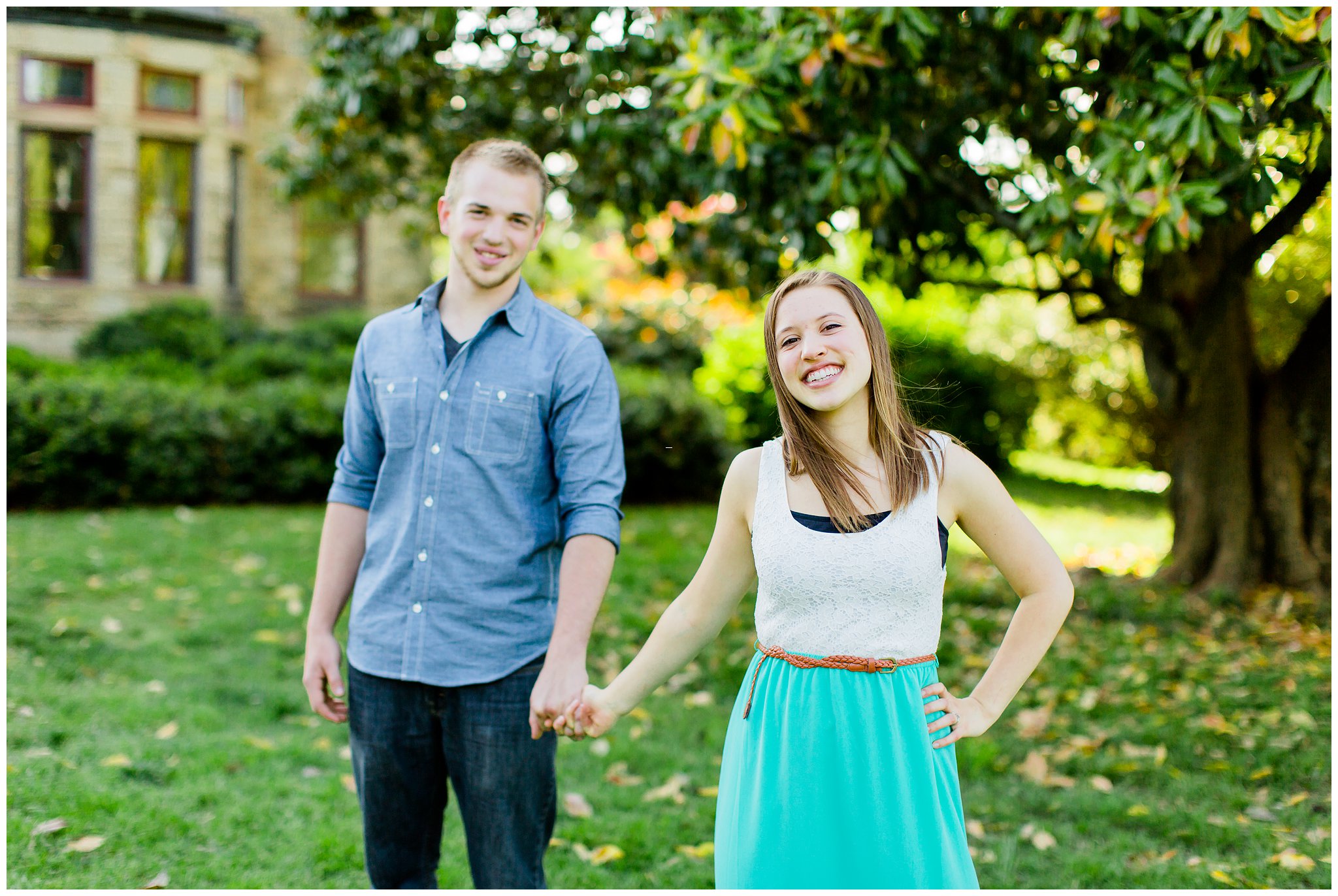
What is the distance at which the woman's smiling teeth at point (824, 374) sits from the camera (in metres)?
2.08

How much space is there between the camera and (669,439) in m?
10.6

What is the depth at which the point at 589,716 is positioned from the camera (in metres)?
2.34

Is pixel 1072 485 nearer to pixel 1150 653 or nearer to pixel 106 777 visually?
pixel 1150 653

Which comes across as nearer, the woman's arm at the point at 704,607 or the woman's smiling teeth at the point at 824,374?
the woman's smiling teeth at the point at 824,374

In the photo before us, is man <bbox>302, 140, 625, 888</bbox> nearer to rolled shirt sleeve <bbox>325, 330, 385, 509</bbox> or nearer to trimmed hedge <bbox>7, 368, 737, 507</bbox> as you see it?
rolled shirt sleeve <bbox>325, 330, 385, 509</bbox>

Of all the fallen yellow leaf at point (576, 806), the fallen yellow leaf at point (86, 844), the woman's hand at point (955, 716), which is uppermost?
the woman's hand at point (955, 716)

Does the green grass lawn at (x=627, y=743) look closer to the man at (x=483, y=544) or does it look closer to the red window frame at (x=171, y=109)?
the man at (x=483, y=544)

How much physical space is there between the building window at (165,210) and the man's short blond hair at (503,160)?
12920mm

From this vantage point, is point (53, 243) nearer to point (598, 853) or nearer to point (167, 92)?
point (167, 92)

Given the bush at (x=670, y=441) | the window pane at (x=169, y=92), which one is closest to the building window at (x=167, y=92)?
the window pane at (x=169, y=92)

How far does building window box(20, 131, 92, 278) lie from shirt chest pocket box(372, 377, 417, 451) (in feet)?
42.0

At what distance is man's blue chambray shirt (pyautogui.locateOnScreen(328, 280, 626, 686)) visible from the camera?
2457 mm

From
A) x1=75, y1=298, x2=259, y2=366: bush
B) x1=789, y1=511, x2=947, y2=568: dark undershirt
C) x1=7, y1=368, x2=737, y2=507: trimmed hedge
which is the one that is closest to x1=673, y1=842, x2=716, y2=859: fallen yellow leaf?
x1=789, y1=511, x2=947, y2=568: dark undershirt

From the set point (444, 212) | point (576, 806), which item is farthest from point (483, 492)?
point (576, 806)
